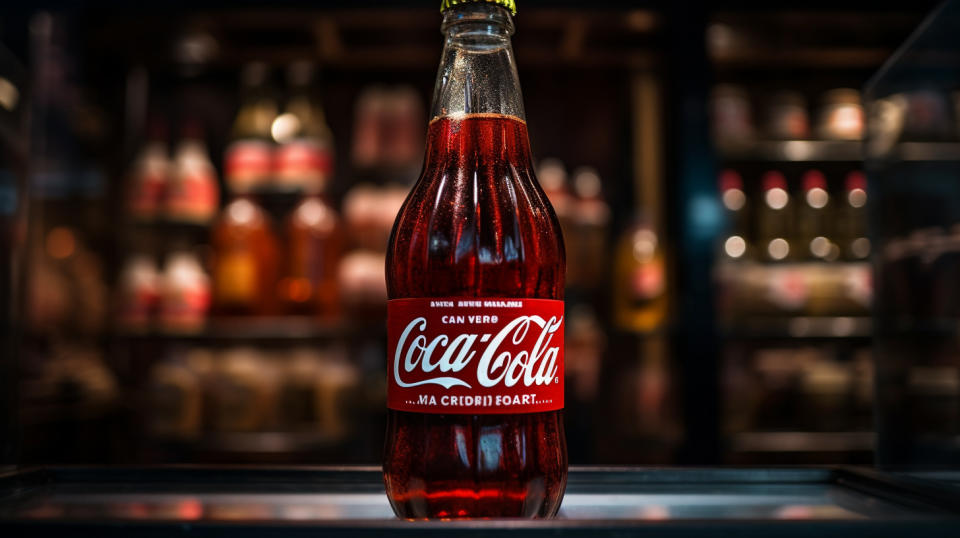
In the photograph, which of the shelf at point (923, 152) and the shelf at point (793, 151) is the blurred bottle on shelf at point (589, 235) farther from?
the shelf at point (923, 152)

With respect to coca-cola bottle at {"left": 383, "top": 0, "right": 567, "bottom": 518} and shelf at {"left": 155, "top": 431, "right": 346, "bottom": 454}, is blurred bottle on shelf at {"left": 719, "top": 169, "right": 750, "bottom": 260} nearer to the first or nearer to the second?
shelf at {"left": 155, "top": 431, "right": 346, "bottom": 454}

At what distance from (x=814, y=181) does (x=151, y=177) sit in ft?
5.55

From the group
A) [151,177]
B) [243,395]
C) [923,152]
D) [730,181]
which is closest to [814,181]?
[730,181]

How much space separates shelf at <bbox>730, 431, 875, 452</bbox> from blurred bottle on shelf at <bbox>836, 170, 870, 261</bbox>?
45 centimetres

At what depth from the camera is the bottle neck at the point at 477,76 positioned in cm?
49

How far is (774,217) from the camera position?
211 cm

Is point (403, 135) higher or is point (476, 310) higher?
point (403, 135)

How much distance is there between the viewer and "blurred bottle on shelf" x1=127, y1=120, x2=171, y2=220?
6.61 feet

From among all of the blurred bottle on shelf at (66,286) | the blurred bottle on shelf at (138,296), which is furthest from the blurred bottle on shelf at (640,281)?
the blurred bottle on shelf at (66,286)

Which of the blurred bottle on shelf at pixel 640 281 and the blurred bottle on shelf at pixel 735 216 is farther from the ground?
the blurred bottle on shelf at pixel 735 216

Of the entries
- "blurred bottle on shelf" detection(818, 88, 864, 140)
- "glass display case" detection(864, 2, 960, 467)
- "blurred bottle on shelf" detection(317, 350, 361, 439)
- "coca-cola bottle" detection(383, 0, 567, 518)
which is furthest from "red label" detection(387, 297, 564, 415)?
"blurred bottle on shelf" detection(818, 88, 864, 140)

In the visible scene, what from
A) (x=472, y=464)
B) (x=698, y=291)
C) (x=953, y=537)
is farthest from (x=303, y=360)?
(x=953, y=537)

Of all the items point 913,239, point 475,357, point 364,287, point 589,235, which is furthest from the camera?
point 589,235

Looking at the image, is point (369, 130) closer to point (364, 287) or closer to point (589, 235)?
point (364, 287)
